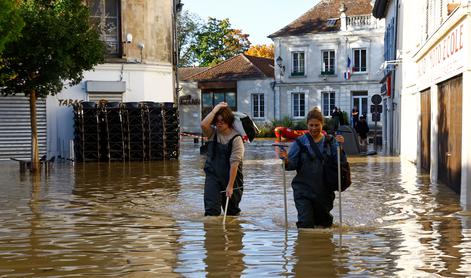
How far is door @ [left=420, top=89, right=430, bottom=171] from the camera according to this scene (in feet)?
65.0

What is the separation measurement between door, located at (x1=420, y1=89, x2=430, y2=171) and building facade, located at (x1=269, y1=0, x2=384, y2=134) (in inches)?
1234

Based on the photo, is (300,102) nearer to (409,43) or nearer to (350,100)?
(350,100)

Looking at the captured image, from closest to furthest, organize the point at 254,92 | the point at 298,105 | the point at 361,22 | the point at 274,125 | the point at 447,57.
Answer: the point at 447,57 → the point at 274,125 → the point at 361,22 → the point at 298,105 → the point at 254,92

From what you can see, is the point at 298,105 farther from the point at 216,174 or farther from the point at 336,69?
the point at 216,174

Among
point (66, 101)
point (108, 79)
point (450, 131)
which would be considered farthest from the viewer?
point (108, 79)

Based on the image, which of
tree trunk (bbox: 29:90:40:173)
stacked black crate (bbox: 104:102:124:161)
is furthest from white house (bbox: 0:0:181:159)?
tree trunk (bbox: 29:90:40:173)

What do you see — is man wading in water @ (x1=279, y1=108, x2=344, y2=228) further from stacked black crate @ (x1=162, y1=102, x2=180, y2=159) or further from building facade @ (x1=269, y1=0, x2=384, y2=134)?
building facade @ (x1=269, y1=0, x2=384, y2=134)

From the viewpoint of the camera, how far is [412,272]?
7.21m

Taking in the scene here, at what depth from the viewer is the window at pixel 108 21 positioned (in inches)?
1185

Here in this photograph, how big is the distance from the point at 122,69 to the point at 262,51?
4856 centimetres

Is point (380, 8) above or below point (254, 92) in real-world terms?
above

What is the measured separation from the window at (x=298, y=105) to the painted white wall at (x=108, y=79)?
26.2m

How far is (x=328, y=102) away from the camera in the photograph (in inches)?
2206

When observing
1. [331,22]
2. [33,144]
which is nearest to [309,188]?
[33,144]
